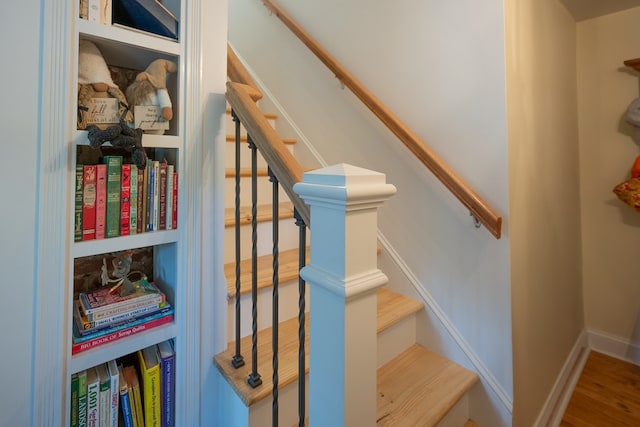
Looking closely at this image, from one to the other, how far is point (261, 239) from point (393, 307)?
2.35ft

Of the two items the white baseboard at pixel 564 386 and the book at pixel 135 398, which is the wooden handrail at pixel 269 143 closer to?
the book at pixel 135 398

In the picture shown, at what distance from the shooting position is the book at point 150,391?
1007 mm

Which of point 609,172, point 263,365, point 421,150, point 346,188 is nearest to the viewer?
point 346,188

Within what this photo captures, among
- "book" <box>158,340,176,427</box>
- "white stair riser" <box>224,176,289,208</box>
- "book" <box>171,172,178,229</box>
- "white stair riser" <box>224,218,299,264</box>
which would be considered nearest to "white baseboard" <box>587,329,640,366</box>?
"white stair riser" <box>224,218,299,264</box>

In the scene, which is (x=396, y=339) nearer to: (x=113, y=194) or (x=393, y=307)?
(x=393, y=307)

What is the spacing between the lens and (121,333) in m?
0.96

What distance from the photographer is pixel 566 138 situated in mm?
2047

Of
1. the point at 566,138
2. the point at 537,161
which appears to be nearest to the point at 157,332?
the point at 537,161

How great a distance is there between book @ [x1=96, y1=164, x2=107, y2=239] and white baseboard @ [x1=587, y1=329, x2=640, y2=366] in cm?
304

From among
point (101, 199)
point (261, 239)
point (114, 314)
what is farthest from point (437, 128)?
point (114, 314)

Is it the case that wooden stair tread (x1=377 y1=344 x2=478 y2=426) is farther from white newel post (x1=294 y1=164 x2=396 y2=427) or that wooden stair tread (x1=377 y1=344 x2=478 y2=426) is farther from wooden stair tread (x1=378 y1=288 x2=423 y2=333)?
white newel post (x1=294 y1=164 x2=396 y2=427)

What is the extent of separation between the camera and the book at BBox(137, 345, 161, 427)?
3.30 feet

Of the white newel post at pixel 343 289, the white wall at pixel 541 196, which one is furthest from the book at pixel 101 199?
the white wall at pixel 541 196

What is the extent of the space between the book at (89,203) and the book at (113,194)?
0.11ft
